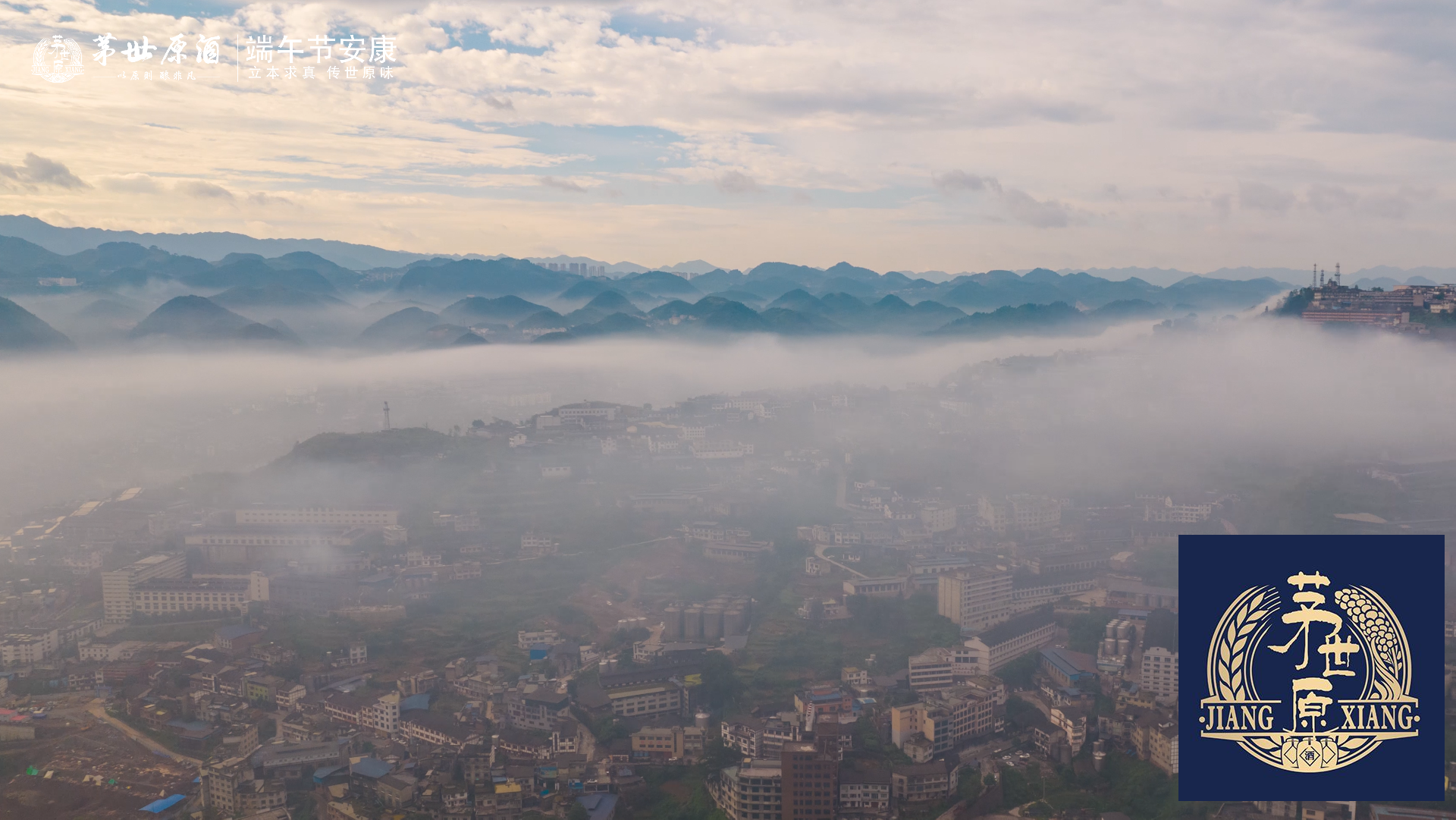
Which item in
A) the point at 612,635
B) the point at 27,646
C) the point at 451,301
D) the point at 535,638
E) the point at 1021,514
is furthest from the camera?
the point at 451,301

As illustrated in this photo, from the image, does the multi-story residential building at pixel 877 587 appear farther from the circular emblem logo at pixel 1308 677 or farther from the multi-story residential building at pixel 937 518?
the circular emblem logo at pixel 1308 677

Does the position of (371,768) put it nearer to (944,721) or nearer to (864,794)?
(864,794)

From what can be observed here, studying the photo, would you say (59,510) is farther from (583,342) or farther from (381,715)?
(583,342)

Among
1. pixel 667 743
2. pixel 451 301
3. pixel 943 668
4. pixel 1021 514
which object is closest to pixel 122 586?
pixel 667 743

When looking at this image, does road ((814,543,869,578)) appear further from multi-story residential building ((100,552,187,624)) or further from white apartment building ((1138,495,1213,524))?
multi-story residential building ((100,552,187,624))

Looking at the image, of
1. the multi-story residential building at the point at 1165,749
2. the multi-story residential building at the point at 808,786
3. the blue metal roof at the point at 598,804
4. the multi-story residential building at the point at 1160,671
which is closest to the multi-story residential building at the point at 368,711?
the blue metal roof at the point at 598,804
